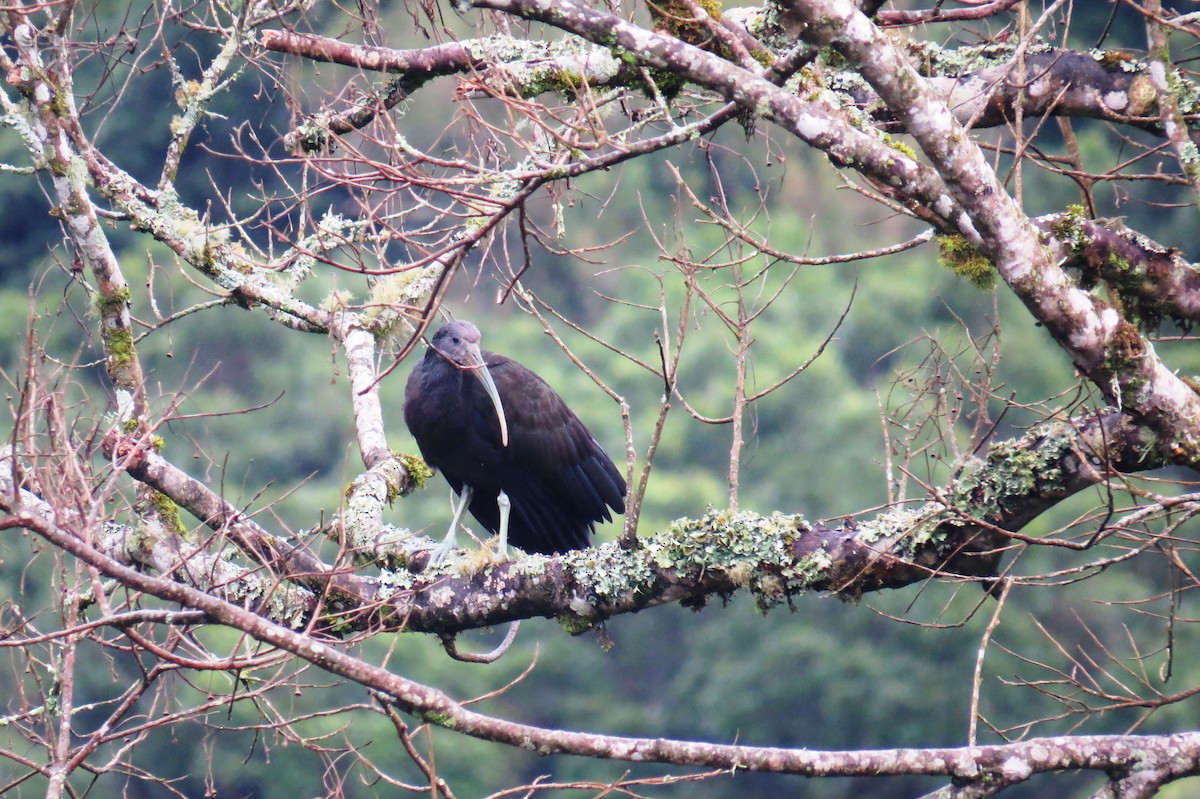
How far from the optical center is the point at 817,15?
2.45 metres

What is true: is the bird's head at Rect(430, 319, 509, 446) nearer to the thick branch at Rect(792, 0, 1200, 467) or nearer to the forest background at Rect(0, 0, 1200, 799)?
the thick branch at Rect(792, 0, 1200, 467)

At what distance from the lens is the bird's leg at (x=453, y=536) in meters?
3.78

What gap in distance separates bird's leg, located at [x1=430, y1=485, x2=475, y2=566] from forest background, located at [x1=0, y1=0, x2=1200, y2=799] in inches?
295

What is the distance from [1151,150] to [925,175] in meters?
1.06

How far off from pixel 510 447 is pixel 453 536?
0.58 metres

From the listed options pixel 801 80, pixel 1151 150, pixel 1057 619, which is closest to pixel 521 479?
pixel 801 80

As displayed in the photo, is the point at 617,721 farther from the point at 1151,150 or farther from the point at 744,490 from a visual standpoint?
the point at 1151,150

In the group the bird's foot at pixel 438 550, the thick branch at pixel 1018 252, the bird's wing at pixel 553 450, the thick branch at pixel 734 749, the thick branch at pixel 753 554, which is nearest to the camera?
the thick branch at pixel 734 749

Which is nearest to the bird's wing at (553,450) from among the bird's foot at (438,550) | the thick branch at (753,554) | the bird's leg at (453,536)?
the bird's leg at (453,536)

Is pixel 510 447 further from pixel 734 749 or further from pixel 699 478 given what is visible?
pixel 699 478

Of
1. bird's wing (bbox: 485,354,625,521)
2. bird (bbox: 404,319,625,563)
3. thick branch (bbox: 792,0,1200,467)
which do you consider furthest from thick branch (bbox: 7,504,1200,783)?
bird's wing (bbox: 485,354,625,521)

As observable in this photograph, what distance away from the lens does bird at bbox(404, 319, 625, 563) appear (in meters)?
4.71

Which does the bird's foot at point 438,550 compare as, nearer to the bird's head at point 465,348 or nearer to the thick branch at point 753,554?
the thick branch at point 753,554

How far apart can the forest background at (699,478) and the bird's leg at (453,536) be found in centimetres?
750
